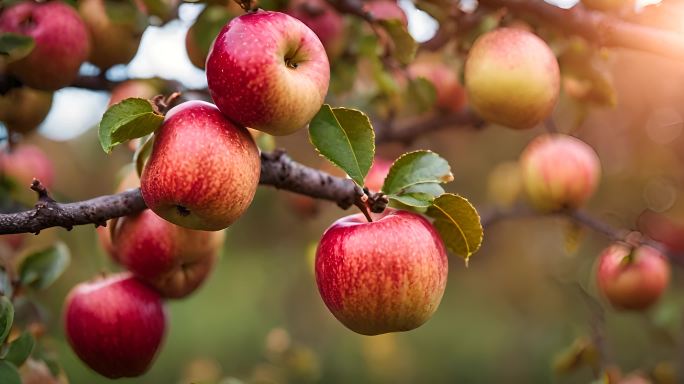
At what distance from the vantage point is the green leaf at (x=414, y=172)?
748 millimetres

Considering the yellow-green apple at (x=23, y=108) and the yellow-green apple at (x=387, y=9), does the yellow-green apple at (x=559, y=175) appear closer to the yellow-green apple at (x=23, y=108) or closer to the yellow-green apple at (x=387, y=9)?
the yellow-green apple at (x=387, y=9)

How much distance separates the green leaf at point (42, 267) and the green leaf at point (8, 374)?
22cm

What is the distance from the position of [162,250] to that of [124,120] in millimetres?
253

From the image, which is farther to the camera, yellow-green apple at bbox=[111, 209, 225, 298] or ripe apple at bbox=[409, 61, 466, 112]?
ripe apple at bbox=[409, 61, 466, 112]

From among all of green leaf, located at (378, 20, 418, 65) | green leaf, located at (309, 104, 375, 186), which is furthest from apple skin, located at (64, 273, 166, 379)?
green leaf, located at (378, 20, 418, 65)

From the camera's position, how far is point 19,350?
31.2 inches

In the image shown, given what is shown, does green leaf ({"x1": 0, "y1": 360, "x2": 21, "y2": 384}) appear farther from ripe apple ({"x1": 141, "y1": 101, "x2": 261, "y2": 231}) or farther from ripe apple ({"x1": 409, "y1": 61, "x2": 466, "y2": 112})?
ripe apple ({"x1": 409, "y1": 61, "x2": 466, "y2": 112})

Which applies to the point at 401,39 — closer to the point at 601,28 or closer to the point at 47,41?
the point at 601,28

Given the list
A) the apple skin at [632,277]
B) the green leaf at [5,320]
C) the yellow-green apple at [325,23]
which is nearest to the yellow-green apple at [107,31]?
the yellow-green apple at [325,23]

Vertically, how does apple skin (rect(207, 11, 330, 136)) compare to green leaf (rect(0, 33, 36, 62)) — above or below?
above

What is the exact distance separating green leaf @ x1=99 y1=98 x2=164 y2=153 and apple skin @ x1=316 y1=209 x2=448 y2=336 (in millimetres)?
222

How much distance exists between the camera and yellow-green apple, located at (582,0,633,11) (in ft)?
3.32

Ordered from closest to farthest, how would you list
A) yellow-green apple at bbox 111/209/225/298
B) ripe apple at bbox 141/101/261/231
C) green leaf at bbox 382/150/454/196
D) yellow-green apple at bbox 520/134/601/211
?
ripe apple at bbox 141/101/261/231
green leaf at bbox 382/150/454/196
yellow-green apple at bbox 111/209/225/298
yellow-green apple at bbox 520/134/601/211

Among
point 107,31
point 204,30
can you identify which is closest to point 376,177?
point 204,30
